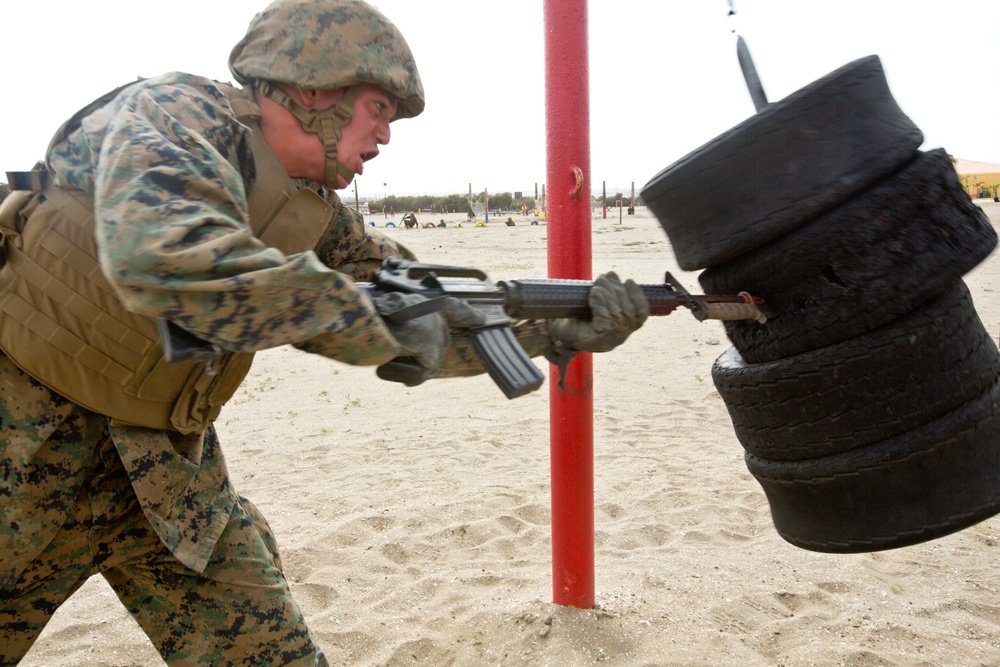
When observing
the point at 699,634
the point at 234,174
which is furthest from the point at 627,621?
the point at 234,174

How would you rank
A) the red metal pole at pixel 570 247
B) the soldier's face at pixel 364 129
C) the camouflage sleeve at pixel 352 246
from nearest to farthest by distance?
the soldier's face at pixel 364 129
the camouflage sleeve at pixel 352 246
the red metal pole at pixel 570 247

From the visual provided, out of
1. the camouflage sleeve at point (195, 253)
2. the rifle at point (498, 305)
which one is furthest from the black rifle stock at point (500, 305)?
the camouflage sleeve at point (195, 253)

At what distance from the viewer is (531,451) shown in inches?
194

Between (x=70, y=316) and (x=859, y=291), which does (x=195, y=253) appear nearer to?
(x=70, y=316)

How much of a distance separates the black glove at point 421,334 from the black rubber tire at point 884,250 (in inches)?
30.9

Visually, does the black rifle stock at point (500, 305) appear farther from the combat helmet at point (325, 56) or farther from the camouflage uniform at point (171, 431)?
the combat helmet at point (325, 56)

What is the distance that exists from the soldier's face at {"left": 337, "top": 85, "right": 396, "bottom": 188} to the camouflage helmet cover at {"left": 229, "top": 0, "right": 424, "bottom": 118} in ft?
0.16

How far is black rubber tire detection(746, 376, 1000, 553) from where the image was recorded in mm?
1951

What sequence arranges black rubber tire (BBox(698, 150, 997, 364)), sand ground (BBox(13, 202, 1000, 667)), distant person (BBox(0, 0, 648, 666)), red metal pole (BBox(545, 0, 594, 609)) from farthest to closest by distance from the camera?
sand ground (BBox(13, 202, 1000, 667))
red metal pole (BBox(545, 0, 594, 609))
black rubber tire (BBox(698, 150, 997, 364))
distant person (BBox(0, 0, 648, 666))

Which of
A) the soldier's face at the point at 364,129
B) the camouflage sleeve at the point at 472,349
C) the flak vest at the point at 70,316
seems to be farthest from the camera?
the camouflage sleeve at the point at 472,349

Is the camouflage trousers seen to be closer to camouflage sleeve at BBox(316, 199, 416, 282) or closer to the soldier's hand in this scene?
camouflage sleeve at BBox(316, 199, 416, 282)

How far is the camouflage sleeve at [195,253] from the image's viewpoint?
143 centimetres

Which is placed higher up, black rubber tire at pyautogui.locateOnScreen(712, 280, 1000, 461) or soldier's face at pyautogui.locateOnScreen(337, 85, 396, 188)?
soldier's face at pyautogui.locateOnScreen(337, 85, 396, 188)

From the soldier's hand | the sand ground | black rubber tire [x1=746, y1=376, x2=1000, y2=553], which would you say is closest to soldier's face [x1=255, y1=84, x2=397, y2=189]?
the soldier's hand
